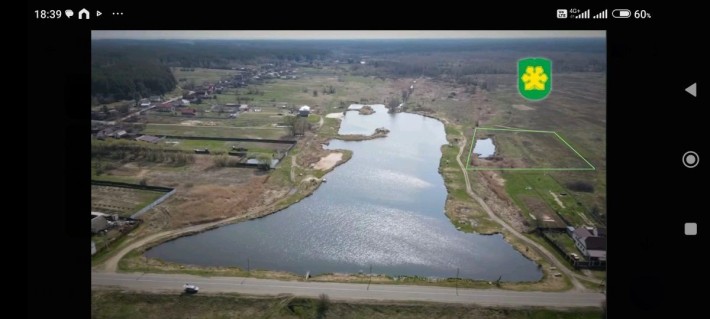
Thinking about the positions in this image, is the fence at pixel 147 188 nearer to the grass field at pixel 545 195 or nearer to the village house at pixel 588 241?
the grass field at pixel 545 195

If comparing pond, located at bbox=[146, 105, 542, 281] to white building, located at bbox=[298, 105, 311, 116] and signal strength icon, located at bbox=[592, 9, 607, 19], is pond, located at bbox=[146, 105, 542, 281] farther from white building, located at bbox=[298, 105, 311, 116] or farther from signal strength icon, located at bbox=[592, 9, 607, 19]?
signal strength icon, located at bbox=[592, 9, 607, 19]

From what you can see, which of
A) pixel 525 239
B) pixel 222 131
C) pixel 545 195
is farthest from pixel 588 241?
pixel 222 131

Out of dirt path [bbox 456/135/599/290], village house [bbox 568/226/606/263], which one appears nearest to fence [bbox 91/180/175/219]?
dirt path [bbox 456/135/599/290]

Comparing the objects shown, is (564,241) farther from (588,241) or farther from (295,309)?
(295,309)

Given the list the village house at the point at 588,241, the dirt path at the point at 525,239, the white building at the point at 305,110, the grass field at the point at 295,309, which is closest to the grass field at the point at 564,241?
the village house at the point at 588,241
